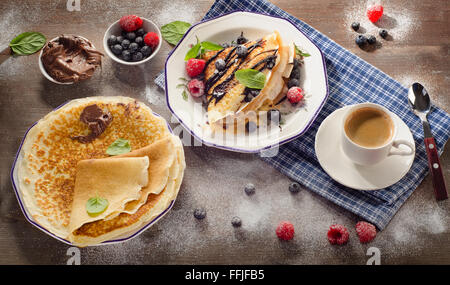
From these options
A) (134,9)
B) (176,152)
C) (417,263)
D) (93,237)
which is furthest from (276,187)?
(134,9)

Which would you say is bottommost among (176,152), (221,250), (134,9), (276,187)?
(221,250)

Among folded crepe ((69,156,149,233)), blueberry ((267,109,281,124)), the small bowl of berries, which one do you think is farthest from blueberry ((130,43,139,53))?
blueberry ((267,109,281,124))

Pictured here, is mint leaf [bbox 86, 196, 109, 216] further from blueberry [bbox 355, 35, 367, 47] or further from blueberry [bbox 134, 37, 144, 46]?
blueberry [bbox 355, 35, 367, 47]

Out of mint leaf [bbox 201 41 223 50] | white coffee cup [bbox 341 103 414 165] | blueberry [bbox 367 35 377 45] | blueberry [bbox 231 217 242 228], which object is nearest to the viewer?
white coffee cup [bbox 341 103 414 165]

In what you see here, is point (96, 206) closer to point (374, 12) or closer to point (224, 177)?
point (224, 177)

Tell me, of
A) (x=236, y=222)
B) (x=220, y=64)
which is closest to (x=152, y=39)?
(x=220, y=64)

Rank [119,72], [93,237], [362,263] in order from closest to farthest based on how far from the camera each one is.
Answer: [93,237]
[362,263]
[119,72]

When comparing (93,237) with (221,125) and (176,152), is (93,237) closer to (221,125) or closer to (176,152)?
(176,152)
